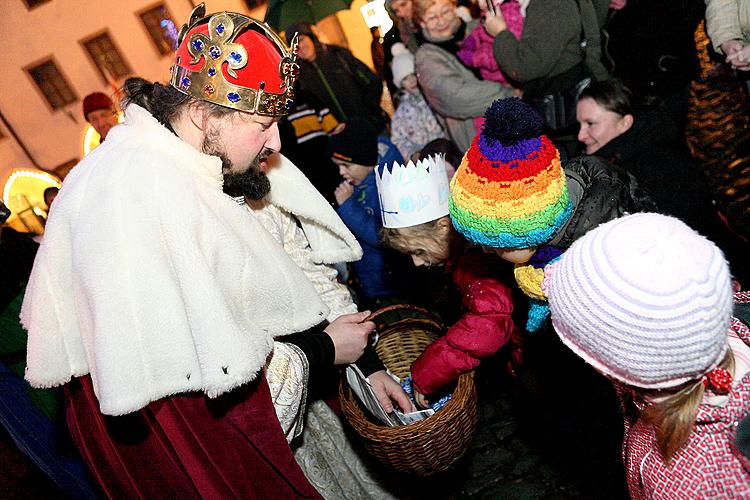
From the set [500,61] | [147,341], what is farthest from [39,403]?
[500,61]

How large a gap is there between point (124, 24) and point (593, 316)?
1396 centimetres

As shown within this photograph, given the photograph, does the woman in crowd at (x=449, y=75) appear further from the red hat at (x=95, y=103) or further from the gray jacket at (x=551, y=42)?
the red hat at (x=95, y=103)

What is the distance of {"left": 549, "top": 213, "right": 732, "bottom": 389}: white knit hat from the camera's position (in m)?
1.07

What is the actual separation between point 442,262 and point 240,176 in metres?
1.30

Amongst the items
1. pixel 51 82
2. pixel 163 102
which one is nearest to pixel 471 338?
pixel 163 102

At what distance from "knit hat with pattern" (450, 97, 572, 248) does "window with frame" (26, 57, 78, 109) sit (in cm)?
1372

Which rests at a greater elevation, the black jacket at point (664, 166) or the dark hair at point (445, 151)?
the dark hair at point (445, 151)

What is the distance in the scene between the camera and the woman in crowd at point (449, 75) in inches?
152

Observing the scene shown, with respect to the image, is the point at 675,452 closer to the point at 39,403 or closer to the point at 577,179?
the point at 577,179

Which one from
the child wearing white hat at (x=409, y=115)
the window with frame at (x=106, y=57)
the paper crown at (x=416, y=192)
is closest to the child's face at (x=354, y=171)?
the child wearing white hat at (x=409, y=115)

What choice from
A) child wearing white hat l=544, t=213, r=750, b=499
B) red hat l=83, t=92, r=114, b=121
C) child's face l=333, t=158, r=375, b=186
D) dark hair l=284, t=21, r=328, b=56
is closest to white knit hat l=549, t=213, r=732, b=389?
child wearing white hat l=544, t=213, r=750, b=499

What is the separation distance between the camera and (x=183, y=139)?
5.89 feet

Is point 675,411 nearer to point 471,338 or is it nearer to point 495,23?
point 471,338

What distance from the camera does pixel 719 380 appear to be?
1.17m
